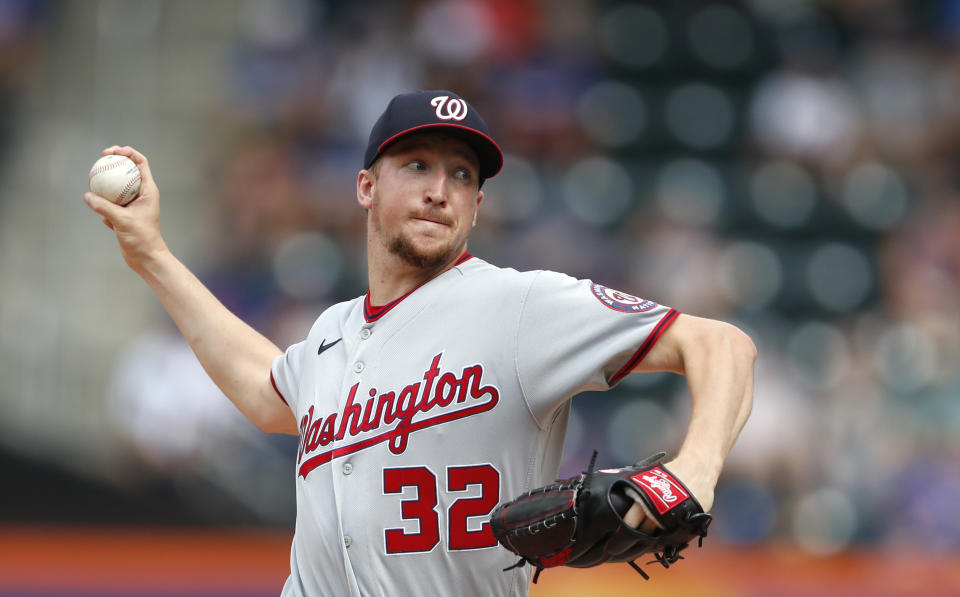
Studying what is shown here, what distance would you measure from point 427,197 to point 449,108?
7.8 inches

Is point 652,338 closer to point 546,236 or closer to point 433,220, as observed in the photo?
point 433,220

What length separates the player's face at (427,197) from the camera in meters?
2.41

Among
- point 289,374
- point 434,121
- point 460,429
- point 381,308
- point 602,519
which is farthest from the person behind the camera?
point 289,374

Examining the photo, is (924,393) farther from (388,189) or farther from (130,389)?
(388,189)

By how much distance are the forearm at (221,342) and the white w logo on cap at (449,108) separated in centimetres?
84

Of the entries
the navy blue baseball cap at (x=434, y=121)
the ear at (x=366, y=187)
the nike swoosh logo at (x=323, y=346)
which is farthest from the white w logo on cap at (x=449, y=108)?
the nike swoosh logo at (x=323, y=346)

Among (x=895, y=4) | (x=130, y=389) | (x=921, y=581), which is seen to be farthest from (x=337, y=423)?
(x=895, y=4)

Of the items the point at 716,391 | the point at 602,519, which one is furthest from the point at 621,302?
the point at 602,519

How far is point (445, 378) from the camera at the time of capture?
2271mm

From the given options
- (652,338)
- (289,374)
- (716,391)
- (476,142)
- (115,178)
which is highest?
(115,178)

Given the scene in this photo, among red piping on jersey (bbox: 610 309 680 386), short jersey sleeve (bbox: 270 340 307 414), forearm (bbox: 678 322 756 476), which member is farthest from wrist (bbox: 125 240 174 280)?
forearm (bbox: 678 322 756 476)

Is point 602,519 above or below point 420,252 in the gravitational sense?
below

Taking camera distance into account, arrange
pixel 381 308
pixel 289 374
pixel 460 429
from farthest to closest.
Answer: pixel 289 374
pixel 381 308
pixel 460 429

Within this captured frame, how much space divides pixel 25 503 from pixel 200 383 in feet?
3.97
